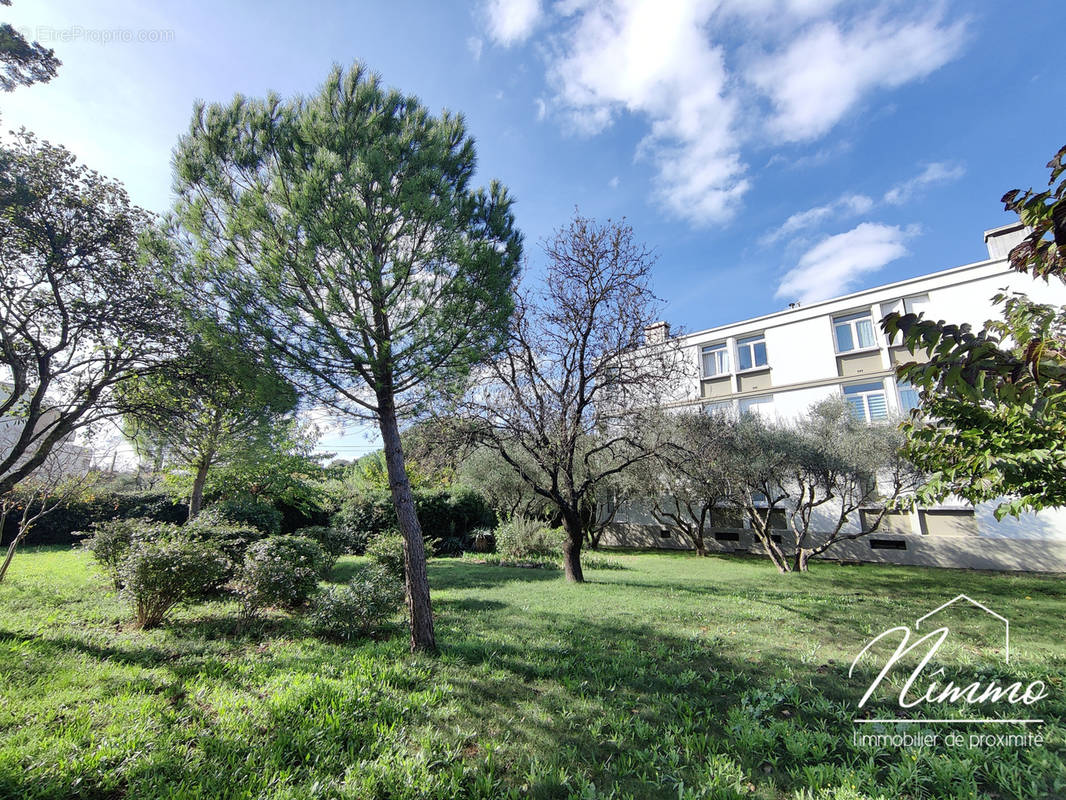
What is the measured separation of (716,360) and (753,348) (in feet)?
6.15

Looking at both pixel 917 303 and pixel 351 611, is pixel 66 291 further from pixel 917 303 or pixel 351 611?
pixel 917 303

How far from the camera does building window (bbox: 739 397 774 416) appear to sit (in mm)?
20297

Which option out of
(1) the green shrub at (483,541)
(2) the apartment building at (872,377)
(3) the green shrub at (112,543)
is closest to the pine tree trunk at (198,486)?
(3) the green shrub at (112,543)

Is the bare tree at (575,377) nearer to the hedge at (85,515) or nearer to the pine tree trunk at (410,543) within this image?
the pine tree trunk at (410,543)

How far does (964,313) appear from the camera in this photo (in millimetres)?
16109

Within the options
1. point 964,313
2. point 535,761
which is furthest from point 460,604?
point 964,313

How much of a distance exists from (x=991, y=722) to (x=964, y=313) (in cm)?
1895

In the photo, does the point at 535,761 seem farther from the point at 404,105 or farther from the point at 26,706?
the point at 404,105

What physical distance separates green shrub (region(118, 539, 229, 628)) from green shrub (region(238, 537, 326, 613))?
0.56m

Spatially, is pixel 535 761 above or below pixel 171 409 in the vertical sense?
below

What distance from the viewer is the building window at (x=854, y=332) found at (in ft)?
60.1

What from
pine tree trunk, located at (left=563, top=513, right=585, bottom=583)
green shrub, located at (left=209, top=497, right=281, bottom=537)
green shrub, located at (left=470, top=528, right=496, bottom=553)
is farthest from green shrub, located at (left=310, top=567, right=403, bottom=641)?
green shrub, located at (left=470, top=528, right=496, bottom=553)

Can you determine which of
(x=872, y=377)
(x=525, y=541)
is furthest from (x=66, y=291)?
(x=872, y=377)

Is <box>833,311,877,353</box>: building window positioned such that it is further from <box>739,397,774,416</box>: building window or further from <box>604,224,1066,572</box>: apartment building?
<box>739,397,774,416</box>: building window
